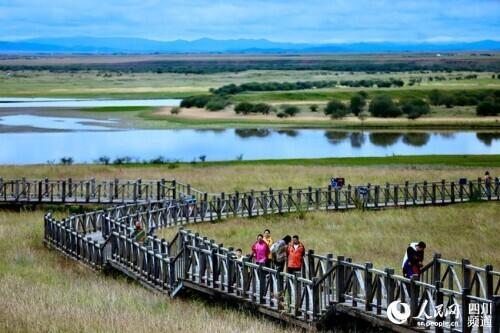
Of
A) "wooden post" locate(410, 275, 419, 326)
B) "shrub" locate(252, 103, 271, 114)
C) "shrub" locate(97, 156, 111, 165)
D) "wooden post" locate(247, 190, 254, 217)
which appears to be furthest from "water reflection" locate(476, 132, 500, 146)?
"wooden post" locate(410, 275, 419, 326)

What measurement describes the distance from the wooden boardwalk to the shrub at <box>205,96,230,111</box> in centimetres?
7210

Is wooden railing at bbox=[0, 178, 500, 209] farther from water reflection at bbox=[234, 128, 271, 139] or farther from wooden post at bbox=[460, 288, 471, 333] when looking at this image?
water reflection at bbox=[234, 128, 271, 139]

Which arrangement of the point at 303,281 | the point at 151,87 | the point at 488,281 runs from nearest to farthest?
1. the point at 488,281
2. the point at 303,281
3. the point at 151,87

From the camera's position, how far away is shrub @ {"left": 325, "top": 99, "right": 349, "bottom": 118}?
10288 cm

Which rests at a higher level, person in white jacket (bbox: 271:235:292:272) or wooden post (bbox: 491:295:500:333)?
wooden post (bbox: 491:295:500:333)

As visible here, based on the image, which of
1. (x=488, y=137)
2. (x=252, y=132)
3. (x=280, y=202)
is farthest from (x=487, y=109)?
(x=280, y=202)

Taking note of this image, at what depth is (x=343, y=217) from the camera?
131 ft

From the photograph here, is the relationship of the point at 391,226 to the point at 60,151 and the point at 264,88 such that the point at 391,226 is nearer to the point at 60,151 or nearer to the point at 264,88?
the point at 60,151

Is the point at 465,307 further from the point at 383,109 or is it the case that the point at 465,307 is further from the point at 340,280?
the point at 383,109

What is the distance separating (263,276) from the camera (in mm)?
20844

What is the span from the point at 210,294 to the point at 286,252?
6.16 feet

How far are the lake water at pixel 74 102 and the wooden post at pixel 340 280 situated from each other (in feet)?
348

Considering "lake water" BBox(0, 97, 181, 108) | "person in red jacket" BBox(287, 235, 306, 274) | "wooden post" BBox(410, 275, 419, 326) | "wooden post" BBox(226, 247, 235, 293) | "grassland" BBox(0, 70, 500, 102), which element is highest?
"wooden post" BBox(410, 275, 419, 326)

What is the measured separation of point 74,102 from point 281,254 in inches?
4524
